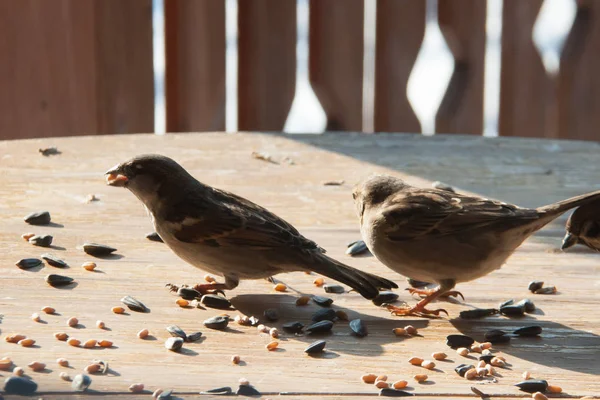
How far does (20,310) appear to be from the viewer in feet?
7.03

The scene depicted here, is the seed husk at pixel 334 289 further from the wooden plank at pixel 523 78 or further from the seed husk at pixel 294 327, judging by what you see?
the wooden plank at pixel 523 78

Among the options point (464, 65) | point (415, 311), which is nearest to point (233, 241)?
point (415, 311)

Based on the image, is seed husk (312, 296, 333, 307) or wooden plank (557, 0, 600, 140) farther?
wooden plank (557, 0, 600, 140)

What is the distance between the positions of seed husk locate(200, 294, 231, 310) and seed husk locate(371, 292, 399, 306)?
37cm

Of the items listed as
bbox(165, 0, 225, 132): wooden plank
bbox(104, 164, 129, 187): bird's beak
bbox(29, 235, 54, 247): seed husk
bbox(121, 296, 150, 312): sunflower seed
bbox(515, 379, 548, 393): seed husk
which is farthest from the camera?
bbox(165, 0, 225, 132): wooden plank

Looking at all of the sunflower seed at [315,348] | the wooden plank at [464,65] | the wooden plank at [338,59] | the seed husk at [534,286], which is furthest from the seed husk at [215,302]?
the wooden plank at [464,65]

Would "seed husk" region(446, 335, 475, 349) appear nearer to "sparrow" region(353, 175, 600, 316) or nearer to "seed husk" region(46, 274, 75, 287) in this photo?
"sparrow" region(353, 175, 600, 316)

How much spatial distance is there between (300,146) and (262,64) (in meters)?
0.88

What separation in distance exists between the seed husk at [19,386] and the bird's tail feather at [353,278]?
869 millimetres

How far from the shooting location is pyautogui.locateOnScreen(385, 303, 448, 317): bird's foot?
2275mm

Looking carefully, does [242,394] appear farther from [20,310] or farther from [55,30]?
[55,30]

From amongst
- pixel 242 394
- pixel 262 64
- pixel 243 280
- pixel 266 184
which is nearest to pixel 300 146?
pixel 266 184

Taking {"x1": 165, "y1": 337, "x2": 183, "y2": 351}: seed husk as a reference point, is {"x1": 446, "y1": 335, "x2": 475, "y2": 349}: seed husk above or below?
below

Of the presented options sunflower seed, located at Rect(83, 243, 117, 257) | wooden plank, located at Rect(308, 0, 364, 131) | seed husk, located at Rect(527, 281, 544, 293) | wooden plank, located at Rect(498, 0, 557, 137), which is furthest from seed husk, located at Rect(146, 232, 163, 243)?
wooden plank, located at Rect(498, 0, 557, 137)
